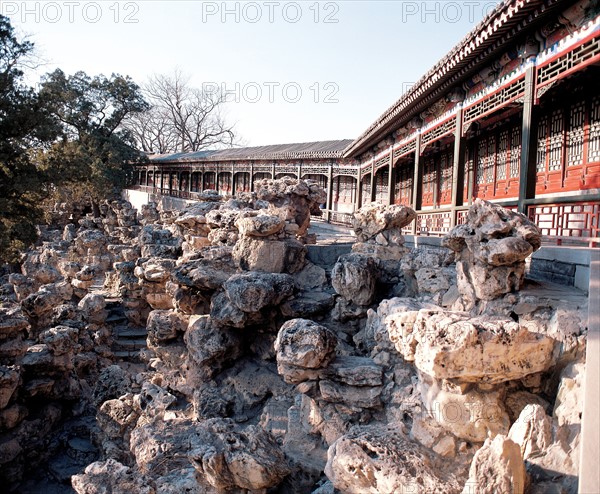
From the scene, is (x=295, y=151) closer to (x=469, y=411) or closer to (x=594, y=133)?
(x=594, y=133)

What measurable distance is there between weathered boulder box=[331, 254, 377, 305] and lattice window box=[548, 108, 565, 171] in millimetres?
4635

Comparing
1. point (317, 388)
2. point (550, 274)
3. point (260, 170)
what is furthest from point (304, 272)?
point (260, 170)

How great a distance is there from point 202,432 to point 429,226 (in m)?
7.40

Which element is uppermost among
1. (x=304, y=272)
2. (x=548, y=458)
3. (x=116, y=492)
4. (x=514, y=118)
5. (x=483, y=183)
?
(x=514, y=118)

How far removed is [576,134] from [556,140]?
588mm

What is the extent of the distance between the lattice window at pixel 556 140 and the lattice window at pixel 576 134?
0.18m

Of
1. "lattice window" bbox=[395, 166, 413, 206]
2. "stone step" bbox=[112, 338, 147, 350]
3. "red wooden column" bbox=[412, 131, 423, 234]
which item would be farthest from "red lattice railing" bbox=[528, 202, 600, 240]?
"stone step" bbox=[112, 338, 147, 350]

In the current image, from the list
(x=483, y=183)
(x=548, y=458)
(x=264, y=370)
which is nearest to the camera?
(x=548, y=458)

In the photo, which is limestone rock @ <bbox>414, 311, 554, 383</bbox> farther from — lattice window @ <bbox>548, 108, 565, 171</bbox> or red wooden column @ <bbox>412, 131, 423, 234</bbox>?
red wooden column @ <bbox>412, 131, 423, 234</bbox>

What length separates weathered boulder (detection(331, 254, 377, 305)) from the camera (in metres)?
6.98

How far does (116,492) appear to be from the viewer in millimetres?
4816

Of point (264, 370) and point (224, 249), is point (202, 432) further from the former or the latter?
point (224, 249)

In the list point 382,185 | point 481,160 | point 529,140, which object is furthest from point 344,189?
point 529,140

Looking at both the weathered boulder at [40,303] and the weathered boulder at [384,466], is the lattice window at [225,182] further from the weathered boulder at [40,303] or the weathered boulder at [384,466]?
the weathered boulder at [384,466]
